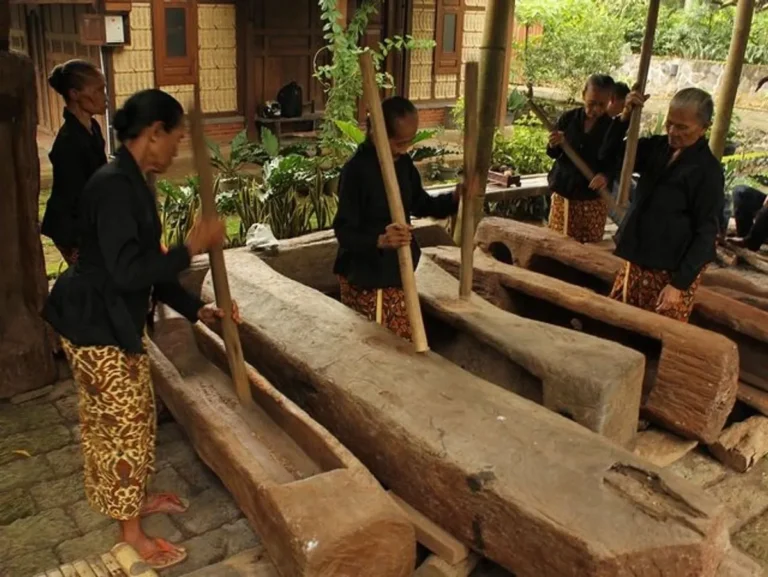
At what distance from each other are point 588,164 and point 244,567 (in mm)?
3554

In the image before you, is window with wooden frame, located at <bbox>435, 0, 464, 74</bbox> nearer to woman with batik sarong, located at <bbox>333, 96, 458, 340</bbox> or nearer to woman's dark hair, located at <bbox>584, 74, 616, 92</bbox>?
woman's dark hair, located at <bbox>584, 74, 616, 92</bbox>

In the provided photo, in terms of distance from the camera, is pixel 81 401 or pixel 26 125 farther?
pixel 26 125

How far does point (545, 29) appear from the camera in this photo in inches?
611

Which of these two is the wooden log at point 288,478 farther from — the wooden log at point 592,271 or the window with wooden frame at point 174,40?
the window with wooden frame at point 174,40

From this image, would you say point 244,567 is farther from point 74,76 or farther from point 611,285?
point 611,285

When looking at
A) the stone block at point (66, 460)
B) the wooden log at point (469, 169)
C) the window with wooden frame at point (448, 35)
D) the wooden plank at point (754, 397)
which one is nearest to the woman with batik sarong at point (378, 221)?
the wooden log at point (469, 169)

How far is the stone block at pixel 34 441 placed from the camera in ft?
11.8

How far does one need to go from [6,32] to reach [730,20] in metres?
18.3

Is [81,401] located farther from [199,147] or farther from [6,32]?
[6,32]

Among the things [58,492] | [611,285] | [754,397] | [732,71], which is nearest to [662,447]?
[754,397]

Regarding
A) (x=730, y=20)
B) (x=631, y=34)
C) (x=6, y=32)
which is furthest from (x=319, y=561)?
(x=730, y=20)

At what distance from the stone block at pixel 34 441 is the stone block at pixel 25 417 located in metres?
0.05

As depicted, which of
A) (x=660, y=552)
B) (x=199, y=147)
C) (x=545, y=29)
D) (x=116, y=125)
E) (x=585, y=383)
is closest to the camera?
(x=660, y=552)

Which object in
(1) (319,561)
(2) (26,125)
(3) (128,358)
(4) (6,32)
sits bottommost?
(1) (319,561)
